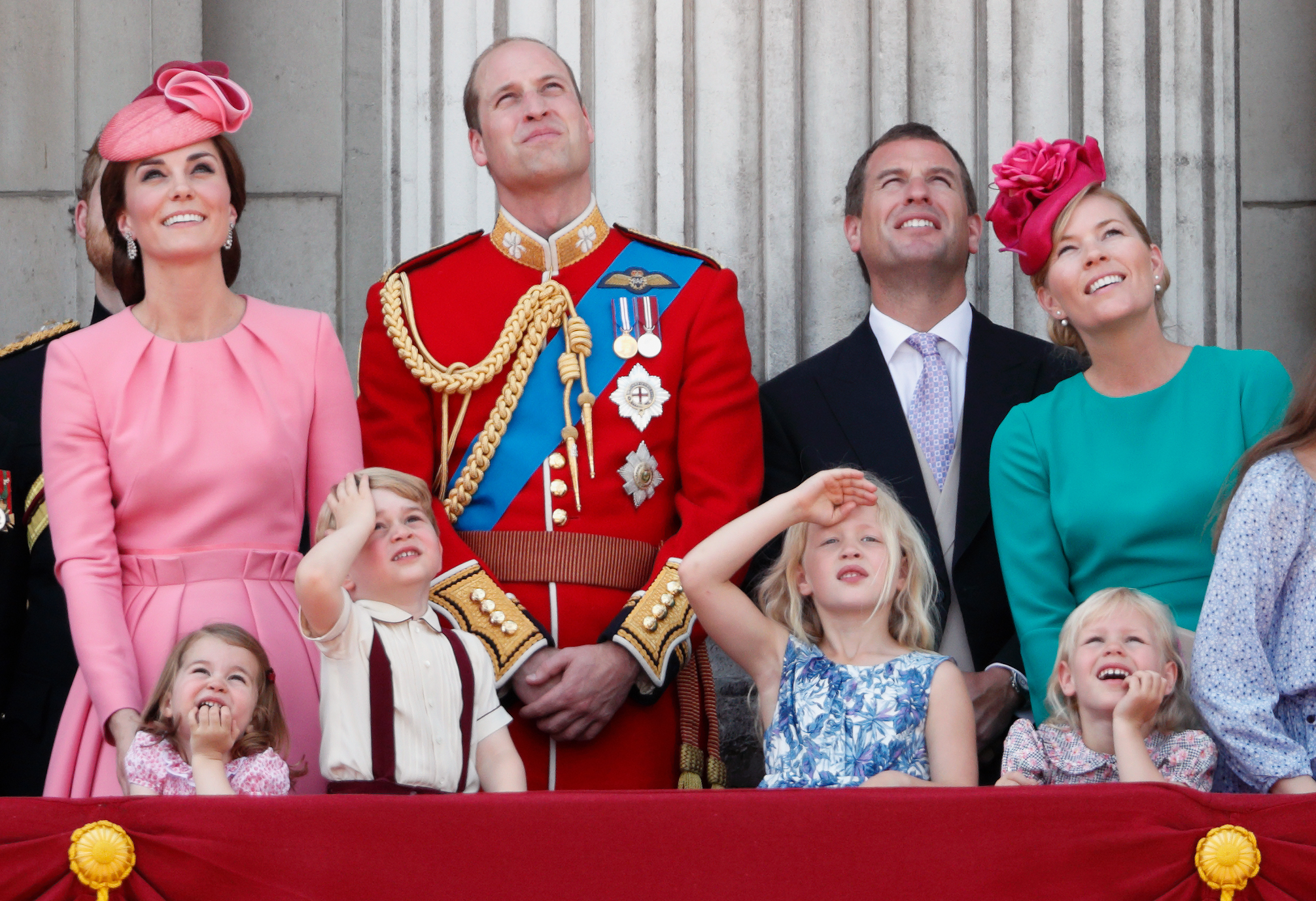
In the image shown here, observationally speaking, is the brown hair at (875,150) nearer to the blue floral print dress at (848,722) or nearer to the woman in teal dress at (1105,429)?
the woman in teal dress at (1105,429)

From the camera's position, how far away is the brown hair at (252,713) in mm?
2812

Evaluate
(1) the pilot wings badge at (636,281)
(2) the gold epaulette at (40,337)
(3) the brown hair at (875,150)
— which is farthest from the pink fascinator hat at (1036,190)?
(2) the gold epaulette at (40,337)

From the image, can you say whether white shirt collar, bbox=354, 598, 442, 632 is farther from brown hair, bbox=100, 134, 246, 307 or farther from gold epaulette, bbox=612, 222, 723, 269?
gold epaulette, bbox=612, 222, 723, 269

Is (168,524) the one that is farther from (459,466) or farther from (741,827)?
(741,827)

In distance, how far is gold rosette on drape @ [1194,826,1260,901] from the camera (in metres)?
2.31

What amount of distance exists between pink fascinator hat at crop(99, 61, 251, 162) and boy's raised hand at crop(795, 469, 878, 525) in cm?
130

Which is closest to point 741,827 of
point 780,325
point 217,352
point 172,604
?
point 172,604

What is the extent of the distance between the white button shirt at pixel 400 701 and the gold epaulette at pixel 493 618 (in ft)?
1.07

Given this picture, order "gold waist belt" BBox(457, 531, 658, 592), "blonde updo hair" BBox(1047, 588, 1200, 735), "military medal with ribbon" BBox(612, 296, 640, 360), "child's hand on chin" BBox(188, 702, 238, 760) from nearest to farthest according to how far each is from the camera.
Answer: "child's hand on chin" BBox(188, 702, 238, 760) < "blonde updo hair" BBox(1047, 588, 1200, 735) < "gold waist belt" BBox(457, 531, 658, 592) < "military medal with ribbon" BBox(612, 296, 640, 360)

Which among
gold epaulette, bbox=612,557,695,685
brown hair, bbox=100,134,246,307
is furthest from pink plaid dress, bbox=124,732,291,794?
brown hair, bbox=100,134,246,307

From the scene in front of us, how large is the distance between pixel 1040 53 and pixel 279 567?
8.94 ft

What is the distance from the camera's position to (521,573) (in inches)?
136

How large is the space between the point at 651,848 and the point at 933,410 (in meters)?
1.80

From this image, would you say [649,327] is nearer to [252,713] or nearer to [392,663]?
[392,663]
